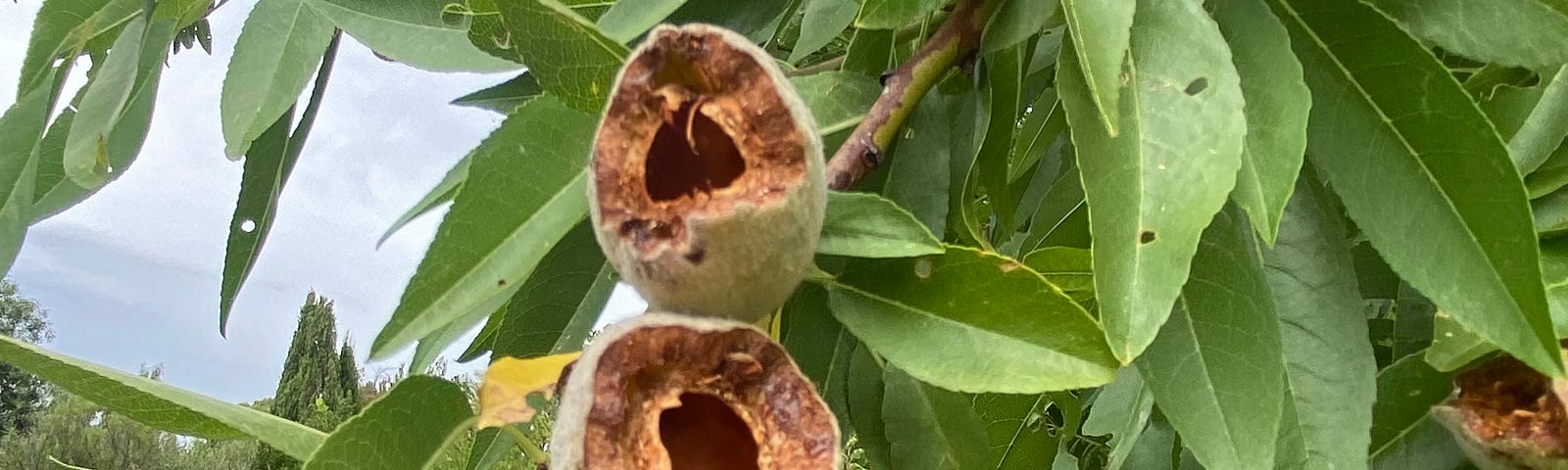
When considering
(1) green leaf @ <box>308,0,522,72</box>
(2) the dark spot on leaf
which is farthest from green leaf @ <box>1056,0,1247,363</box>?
(1) green leaf @ <box>308,0,522,72</box>

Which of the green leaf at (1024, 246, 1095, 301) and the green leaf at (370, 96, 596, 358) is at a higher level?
the green leaf at (370, 96, 596, 358)

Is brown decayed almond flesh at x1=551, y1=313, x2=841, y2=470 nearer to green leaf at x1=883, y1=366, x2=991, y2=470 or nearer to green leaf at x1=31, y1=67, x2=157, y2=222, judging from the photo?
green leaf at x1=883, y1=366, x2=991, y2=470

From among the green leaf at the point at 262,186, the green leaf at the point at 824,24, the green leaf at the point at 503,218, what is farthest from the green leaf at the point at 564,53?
the green leaf at the point at 262,186

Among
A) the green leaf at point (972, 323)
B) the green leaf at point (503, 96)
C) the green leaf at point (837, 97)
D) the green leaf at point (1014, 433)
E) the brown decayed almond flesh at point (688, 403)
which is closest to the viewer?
the brown decayed almond flesh at point (688, 403)

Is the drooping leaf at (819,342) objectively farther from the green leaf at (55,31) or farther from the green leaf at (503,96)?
the green leaf at (55,31)

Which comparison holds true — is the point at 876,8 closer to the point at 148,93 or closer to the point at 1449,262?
the point at 1449,262

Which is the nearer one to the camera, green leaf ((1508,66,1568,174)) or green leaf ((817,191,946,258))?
green leaf ((817,191,946,258))

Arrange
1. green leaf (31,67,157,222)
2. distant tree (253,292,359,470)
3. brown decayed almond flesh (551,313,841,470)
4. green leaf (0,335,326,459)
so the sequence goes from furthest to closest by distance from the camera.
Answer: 1. distant tree (253,292,359,470)
2. green leaf (31,67,157,222)
3. green leaf (0,335,326,459)
4. brown decayed almond flesh (551,313,841,470)
